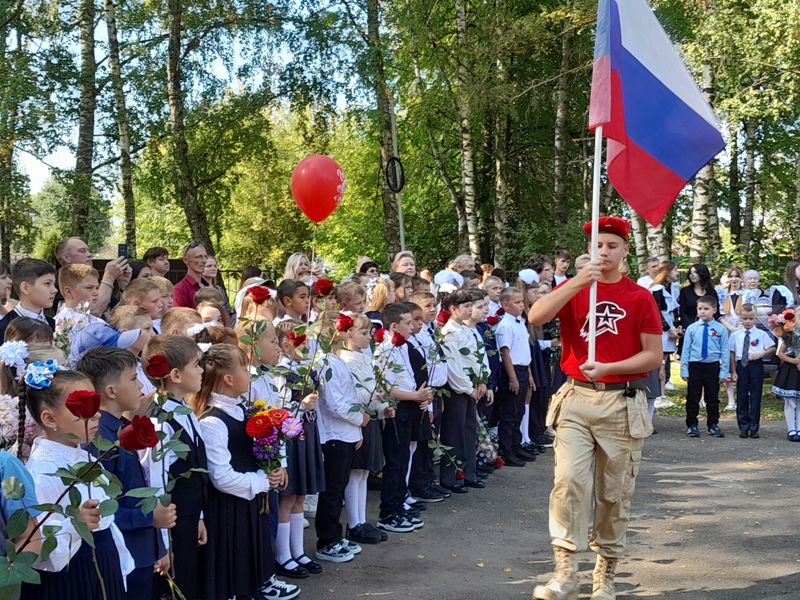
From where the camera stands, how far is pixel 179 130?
20188 millimetres

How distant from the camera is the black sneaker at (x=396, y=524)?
7.44m

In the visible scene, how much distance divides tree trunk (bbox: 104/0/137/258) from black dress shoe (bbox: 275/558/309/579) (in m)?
12.3

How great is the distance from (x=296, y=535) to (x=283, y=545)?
19 centimetres

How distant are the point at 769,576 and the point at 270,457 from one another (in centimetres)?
363

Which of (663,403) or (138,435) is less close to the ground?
(138,435)

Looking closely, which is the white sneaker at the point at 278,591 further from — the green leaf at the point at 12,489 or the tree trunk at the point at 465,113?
the tree trunk at the point at 465,113

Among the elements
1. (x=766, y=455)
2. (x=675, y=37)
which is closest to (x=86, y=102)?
(x=766, y=455)

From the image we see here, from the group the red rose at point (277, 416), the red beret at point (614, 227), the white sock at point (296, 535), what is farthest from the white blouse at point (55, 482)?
the red beret at point (614, 227)

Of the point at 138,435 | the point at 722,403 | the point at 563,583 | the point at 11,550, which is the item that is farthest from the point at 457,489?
the point at 722,403

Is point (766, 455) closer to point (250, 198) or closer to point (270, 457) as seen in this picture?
point (270, 457)

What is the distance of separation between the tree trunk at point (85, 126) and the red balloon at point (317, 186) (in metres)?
6.23

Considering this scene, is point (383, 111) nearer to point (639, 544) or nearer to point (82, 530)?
point (639, 544)

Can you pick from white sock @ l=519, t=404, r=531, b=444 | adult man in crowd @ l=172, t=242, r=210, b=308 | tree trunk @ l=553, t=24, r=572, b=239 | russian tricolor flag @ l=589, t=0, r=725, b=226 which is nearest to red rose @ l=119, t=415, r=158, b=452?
russian tricolor flag @ l=589, t=0, r=725, b=226

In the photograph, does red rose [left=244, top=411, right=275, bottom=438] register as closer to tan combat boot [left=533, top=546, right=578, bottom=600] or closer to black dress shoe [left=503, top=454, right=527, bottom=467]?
tan combat boot [left=533, top=546, right=578, bottom=600]
